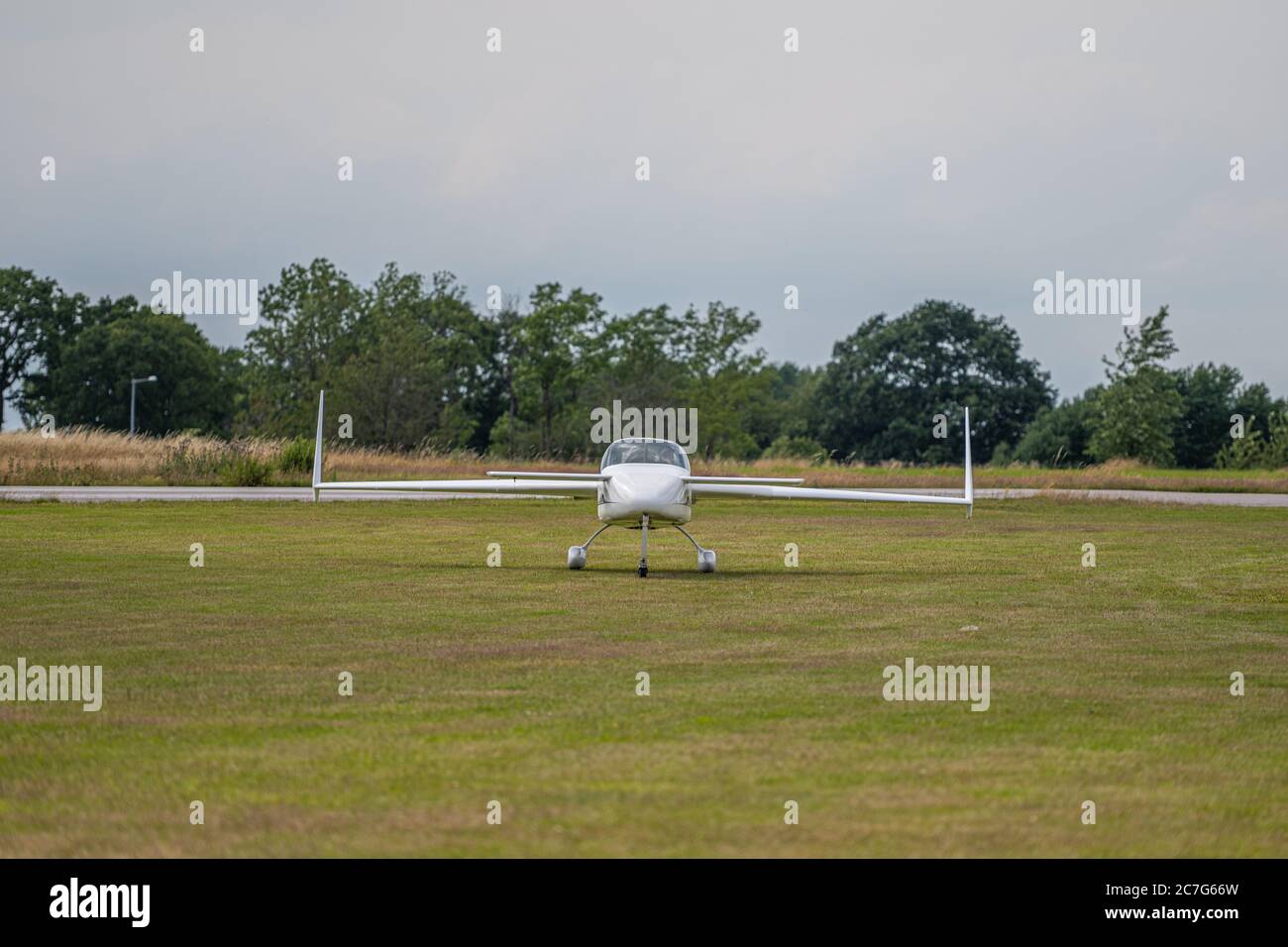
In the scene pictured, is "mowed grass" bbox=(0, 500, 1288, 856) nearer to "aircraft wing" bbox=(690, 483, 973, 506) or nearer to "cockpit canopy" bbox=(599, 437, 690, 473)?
"aircraft wing" bbox=(690, 483, 973, 506)

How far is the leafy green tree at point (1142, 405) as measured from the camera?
8175 centimetres

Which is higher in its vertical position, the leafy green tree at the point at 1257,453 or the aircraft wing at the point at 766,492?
the leafy green tree at the point at 1257,453

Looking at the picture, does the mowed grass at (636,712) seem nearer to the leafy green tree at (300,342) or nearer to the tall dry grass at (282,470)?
the tall dry grass at (282,470)

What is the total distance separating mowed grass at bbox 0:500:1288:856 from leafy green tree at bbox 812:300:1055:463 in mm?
78522

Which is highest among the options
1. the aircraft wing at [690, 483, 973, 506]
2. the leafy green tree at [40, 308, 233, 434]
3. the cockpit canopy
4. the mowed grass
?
the leafy green tree at [40, 308, 233, 434]

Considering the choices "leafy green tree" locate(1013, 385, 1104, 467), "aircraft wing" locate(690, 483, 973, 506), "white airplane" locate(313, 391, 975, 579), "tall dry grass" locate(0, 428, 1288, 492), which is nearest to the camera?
"white airplane" locate(313, 391, 975, 579)

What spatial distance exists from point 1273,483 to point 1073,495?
46.6 ft

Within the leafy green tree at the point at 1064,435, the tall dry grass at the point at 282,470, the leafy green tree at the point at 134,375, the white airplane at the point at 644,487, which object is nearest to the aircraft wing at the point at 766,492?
the white airplane at the point at 644,487

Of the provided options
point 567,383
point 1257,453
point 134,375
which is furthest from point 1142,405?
point 134,375

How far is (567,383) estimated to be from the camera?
87.1m

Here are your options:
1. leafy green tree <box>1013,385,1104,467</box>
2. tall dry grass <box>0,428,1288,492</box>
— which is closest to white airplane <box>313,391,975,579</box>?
tall dry grass <box>0,428,1288,492</box>

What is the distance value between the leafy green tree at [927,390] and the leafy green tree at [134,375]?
4189 cm

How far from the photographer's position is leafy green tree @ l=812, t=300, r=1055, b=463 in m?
100
